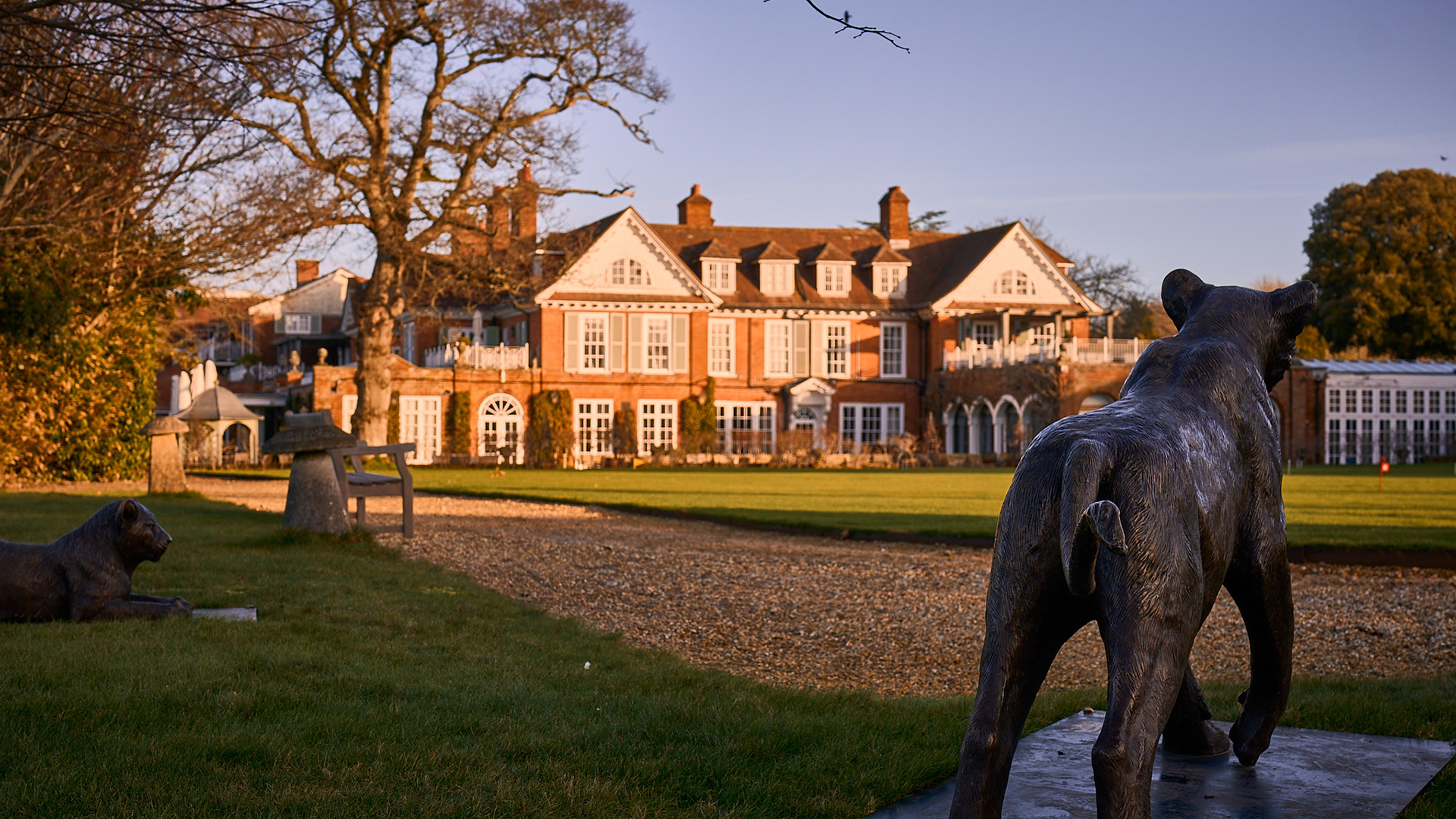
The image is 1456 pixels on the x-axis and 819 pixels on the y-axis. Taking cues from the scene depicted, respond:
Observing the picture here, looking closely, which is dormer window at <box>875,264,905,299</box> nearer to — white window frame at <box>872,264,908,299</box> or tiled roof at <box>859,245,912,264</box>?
white window frame at <box>872,264,908,299</box>

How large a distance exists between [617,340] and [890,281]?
34.3 feet

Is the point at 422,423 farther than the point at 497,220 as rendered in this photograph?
Yes

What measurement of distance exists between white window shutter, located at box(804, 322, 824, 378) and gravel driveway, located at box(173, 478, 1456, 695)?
28584 millimetres

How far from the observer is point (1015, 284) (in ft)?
138

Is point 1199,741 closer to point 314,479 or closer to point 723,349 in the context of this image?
point 314,479

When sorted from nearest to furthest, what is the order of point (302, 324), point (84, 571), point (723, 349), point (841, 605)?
point (84, 571) → point (841, 605) → point (723, 349) → point (302, 324)

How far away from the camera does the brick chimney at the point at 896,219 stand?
45719 mm

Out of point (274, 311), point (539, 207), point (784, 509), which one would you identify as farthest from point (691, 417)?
point (274, 311)

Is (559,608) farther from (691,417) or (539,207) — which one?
(691,417)

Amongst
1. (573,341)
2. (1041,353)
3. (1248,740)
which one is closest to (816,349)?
(1041,353)

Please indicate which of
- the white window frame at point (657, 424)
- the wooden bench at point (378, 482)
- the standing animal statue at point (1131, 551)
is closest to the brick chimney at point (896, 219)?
the white window frame at point (657, 424)

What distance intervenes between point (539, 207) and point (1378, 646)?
21.0 m

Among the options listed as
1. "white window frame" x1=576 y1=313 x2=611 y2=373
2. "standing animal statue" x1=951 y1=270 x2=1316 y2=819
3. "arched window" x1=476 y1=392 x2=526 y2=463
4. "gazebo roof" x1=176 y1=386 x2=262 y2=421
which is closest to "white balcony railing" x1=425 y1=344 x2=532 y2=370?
"arched window" x1=476 y1=392 x2=526 y2=463

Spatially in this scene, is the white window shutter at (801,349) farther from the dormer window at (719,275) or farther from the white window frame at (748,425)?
the dormer window at (719,275)
